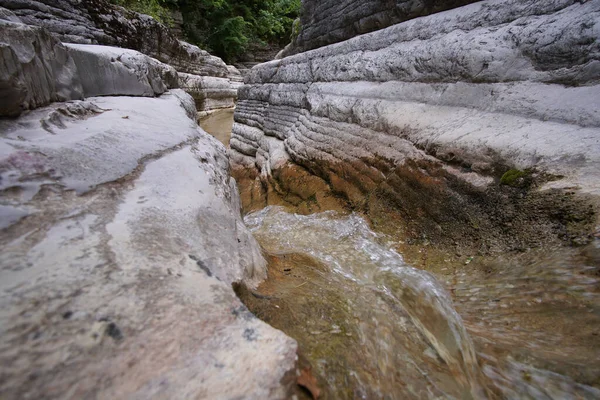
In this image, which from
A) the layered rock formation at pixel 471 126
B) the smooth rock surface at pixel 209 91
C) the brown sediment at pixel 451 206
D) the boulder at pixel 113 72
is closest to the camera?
the brown sediment at pixel 451 206

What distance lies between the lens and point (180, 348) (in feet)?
1.91

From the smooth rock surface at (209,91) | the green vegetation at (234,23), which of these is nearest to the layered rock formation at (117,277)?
the smooth rock surface at (209,91)

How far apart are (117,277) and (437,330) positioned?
1.15 meters

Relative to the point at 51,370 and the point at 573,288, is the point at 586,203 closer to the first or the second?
the point at 573,288

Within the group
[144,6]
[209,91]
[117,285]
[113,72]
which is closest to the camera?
[117,285]

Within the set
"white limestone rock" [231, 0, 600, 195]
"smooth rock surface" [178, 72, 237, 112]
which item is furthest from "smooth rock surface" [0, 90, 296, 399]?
"smooth rock surface" [178, 72, 237, 112]

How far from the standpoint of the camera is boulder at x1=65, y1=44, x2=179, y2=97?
7.50 ft

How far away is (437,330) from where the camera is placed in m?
1.10

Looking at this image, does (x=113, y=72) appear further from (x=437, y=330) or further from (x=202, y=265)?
(x=437, y=330)

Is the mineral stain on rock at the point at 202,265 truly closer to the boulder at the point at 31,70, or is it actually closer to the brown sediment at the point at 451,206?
the boulder at the point at 31,70

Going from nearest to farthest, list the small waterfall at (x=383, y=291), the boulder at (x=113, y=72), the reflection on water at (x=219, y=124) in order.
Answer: the small waterfall at (x=383, y=291)
the boulder at (x=113, y=72)
the reflection on water at (x=219, y=124)

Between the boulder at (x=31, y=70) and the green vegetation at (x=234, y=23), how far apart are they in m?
10.8

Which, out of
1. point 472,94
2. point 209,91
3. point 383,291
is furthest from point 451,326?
point 209,91

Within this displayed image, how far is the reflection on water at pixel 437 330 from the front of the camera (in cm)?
81
